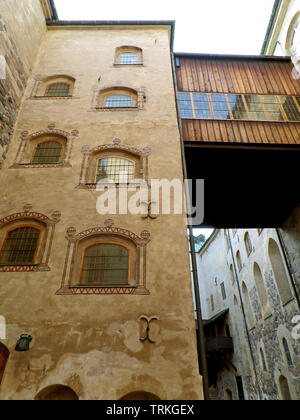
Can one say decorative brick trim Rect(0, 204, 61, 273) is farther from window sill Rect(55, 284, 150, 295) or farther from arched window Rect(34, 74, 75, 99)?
arched window Rect(34, 74, 75, 99)

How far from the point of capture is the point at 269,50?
1692cm

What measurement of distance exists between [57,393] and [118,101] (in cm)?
984

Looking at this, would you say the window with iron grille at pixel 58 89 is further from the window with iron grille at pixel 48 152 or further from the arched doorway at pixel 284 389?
the arched doorway at pixel 284 389

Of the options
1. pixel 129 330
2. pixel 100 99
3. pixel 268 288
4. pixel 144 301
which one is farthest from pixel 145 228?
pixel 268 288

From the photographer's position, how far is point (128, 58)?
13.2 m

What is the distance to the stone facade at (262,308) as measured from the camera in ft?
40.3

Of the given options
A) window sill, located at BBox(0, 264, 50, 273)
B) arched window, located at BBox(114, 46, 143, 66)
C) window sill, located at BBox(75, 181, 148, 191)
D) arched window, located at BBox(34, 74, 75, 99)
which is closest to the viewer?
window sill, located at BBox(0, 264, 50, 273)

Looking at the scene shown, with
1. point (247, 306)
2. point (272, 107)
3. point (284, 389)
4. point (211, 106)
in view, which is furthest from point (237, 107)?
point (284, 389)

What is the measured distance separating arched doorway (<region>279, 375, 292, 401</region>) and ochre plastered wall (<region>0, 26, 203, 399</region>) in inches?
388

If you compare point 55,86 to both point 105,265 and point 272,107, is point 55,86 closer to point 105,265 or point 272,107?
point 105,265

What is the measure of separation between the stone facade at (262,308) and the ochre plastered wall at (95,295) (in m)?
7.39

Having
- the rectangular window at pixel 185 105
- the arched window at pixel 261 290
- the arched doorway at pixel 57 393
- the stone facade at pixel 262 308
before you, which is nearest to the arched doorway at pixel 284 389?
the stone facade at pixel 262 308

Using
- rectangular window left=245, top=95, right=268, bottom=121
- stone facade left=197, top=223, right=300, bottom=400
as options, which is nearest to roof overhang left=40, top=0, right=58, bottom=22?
rectangular window left=245, top=95, right=268, bottom=121

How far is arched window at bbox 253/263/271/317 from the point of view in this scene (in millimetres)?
14948
